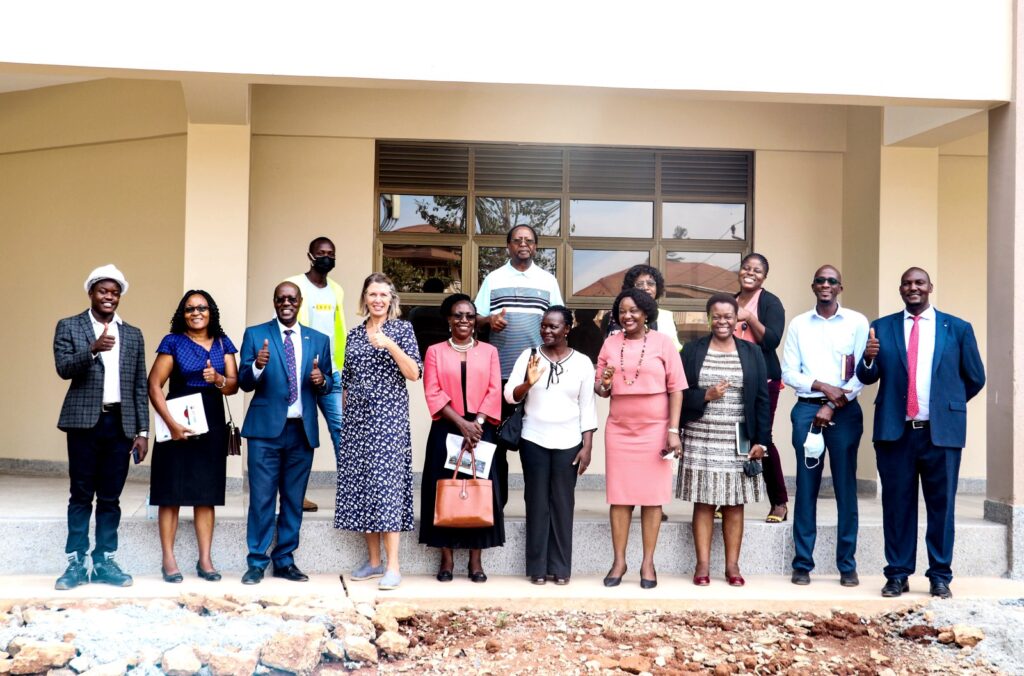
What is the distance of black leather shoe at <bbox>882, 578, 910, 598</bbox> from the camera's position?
21.4 feet

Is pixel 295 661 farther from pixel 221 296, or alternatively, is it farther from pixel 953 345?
pixel 953 345

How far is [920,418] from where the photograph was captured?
6555mm

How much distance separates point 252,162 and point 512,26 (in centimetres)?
302

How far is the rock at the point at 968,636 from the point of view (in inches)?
225

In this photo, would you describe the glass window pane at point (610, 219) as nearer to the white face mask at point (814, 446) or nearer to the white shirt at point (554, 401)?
the white shirt at point (554, 401)

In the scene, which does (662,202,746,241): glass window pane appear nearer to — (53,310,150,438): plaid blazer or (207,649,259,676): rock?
(53,310,150,438): plaid blazer

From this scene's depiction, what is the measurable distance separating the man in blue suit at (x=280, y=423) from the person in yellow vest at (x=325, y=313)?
1.74ft

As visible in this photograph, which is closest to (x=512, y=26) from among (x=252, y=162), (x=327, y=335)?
(x=327, y=335)

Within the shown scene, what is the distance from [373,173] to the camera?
363 inches

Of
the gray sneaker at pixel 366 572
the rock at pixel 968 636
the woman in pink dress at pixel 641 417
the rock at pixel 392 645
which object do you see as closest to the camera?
the rock at pixel 392 645

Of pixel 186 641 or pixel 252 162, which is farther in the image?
pixel 252 162

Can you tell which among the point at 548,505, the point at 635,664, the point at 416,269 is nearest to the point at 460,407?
the point at 548,505

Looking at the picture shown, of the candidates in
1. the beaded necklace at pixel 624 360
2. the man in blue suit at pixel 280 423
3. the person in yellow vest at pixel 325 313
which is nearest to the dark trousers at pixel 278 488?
the man in blue suit at pixel 280 423

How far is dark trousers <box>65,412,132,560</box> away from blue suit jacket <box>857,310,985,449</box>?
448cm
